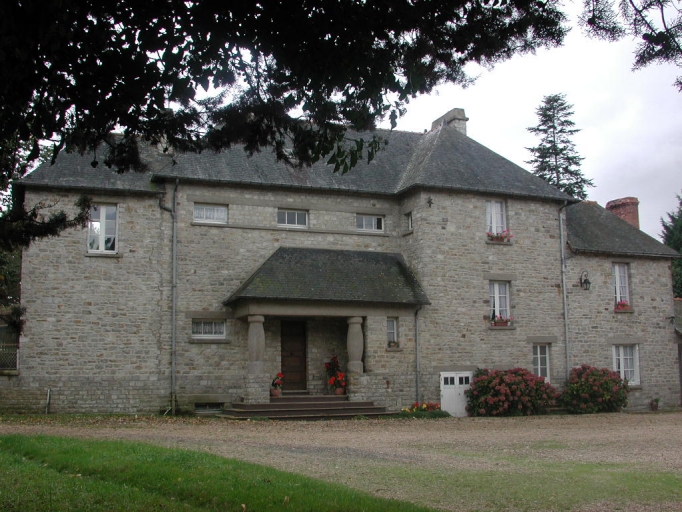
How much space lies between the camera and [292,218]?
22.1m

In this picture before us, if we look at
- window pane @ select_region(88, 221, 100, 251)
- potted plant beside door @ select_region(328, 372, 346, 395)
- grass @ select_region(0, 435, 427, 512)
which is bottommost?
grass @ select_region(0, 435, 427, 512)

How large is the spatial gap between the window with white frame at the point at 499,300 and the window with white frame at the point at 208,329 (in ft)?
26.3

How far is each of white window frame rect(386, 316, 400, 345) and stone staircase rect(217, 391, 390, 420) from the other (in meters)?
2.03

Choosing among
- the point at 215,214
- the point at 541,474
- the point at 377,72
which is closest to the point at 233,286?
the point at 215,214

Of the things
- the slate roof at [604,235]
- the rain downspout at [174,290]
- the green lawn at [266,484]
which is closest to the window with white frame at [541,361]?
the slate roof at [604,235]

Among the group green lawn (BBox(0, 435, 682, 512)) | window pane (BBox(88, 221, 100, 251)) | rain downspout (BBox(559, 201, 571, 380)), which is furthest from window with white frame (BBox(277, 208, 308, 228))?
green lawn (BBox(0, 435, 682, 512))

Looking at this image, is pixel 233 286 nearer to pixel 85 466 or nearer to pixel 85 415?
pixel 85 415

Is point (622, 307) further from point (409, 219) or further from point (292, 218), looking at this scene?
point (292, 218)

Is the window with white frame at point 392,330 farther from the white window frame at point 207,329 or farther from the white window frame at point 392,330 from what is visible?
the white window frame at point 207,329

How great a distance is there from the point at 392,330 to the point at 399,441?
7.55 metres

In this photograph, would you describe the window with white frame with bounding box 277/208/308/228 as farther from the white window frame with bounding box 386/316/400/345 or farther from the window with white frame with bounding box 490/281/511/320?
the window with white frame with bounding box 490/281/511/320

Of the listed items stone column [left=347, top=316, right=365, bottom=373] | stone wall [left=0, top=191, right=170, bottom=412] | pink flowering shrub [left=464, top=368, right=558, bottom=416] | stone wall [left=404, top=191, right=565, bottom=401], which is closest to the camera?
stone wall [left=0, top=191, right=170, bottom=412]

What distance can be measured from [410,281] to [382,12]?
15081mm

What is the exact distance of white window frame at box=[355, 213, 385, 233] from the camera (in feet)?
75.0
